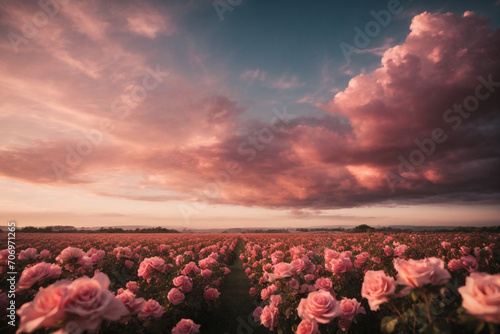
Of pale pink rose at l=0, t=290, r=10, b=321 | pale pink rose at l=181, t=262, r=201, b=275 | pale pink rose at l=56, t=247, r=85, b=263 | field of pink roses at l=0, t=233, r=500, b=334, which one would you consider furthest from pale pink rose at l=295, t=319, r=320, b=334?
pale pink rose at l=0, t=290, r=10, b=321

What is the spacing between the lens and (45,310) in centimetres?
147

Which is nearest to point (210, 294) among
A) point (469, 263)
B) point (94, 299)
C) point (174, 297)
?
point (174, 297)

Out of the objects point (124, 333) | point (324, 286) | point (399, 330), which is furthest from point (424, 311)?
point (124, 333)

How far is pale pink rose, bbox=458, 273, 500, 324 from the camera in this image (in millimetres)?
1344

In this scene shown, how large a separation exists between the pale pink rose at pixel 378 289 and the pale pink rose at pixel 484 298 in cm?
51

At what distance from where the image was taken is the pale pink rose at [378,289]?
6.23 ft

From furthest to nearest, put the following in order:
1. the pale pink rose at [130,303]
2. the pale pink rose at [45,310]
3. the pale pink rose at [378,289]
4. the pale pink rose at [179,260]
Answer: the pale pink rose at [179,260]
the pale pink rose at [130,303]
the pale pink rose at [378,289]
the pale pink rose at [45,310]

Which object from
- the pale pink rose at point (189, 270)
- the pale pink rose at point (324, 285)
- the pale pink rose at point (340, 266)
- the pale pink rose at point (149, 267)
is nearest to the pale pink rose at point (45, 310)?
the pale pink rose at point (324, 285)

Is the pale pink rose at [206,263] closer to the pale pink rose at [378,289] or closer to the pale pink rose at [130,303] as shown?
the pale pink rose at [130,303]

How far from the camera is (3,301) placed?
349cm

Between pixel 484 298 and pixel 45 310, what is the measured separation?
106 inches

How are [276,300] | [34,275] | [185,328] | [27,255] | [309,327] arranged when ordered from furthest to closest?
[27,255] < [185,328] < [276,300] < [34,275] < [309,327]

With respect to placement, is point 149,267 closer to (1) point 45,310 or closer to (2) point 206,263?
(2) point 206,263

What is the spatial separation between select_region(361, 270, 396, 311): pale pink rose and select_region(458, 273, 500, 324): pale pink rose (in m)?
0.51
